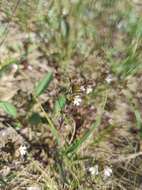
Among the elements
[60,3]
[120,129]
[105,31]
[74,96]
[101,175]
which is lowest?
[101,175]

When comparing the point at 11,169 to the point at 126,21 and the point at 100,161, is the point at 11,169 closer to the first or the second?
the point at 100,161

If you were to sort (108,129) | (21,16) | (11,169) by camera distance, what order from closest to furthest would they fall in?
(11,169) < (108,129) < (21,16)

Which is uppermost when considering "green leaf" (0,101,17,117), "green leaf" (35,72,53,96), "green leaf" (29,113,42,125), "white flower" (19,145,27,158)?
"green leaf" (35,72,53,96)

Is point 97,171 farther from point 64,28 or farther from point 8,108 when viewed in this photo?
point 64,28

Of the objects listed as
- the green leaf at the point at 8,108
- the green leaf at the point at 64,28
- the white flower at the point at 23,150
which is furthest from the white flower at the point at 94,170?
the green leaf at the point at 64,28

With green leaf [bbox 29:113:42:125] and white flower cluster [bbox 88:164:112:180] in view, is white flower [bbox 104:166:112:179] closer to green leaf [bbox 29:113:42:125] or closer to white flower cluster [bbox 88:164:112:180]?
white flower cluster [bbox 88:164:112:180]

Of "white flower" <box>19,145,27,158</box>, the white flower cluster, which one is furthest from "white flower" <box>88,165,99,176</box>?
"white flower" <box>19,145,27,158</box>

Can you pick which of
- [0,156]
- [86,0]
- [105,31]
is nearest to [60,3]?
[86,0]

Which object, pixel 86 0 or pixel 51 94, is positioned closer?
pixel 51 94
